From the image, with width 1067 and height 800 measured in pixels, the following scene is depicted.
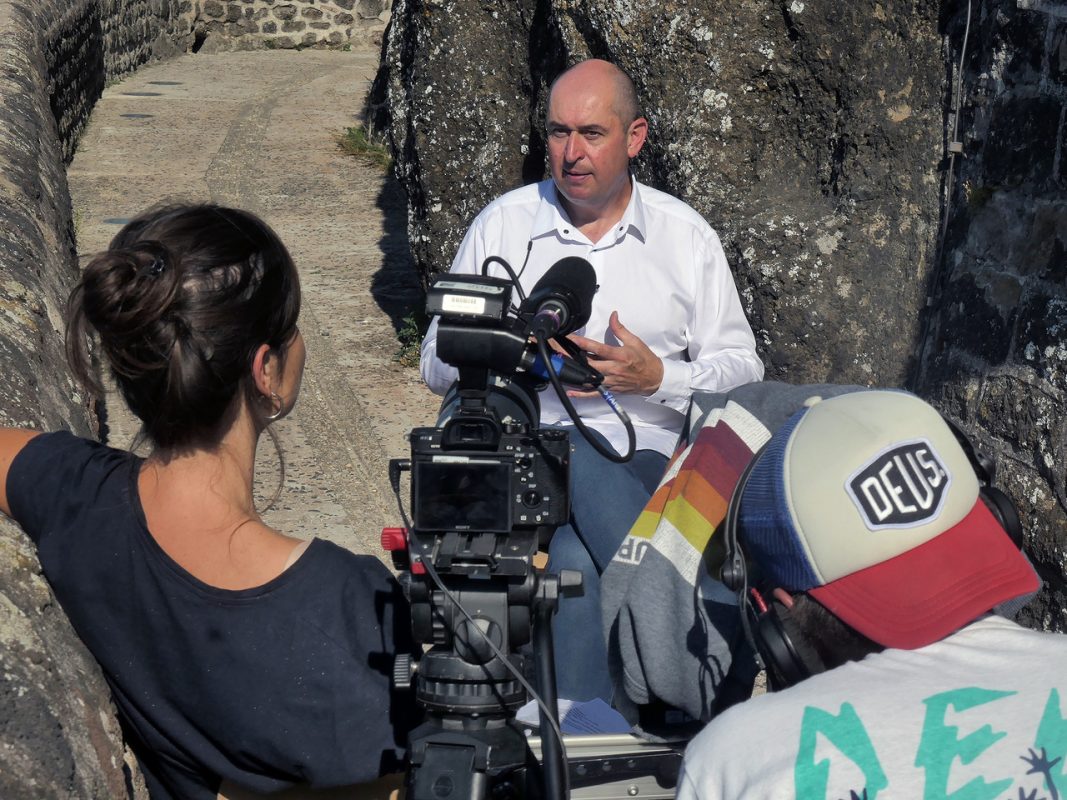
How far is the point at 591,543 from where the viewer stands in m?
2.79

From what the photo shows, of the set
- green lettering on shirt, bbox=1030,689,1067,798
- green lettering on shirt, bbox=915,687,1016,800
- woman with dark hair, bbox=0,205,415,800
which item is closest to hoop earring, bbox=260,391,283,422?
woman with dark hair, bbox=0,205,415,800

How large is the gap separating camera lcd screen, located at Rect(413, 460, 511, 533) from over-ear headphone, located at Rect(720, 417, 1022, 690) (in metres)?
0.33

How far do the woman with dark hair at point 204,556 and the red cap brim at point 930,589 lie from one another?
0.67 metres

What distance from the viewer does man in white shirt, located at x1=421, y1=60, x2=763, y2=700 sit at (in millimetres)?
3102

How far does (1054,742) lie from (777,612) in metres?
0.37

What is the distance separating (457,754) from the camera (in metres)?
1.56

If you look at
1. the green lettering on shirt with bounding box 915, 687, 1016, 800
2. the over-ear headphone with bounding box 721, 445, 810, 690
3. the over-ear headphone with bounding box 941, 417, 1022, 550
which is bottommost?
the over-ear headphone with bounding box 721, 445, 810, 690

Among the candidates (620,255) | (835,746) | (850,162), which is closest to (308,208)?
(850,162)

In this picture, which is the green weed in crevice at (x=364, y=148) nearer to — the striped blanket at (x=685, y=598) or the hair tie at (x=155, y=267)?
the striped blanket at (x=685, y=598)

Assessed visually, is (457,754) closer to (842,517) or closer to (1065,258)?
(842,517)

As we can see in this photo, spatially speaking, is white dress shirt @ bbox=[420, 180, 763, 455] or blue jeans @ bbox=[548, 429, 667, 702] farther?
→ white dress shirt @ bbox=[420, 180, 763, 455]

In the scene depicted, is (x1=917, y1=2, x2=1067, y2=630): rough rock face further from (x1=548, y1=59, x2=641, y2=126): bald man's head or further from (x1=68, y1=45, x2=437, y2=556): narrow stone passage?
(x1=68, y1=45, x2=437, y2=556): narrow stone passage

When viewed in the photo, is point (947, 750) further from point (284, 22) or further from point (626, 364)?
point (284, 22)

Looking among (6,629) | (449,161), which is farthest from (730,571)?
(449,161)
